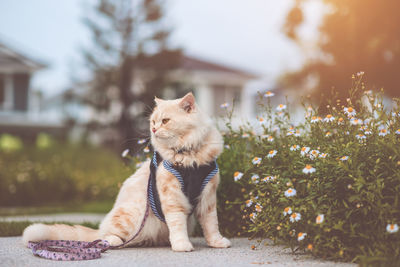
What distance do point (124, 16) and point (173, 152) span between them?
1675 centimetres

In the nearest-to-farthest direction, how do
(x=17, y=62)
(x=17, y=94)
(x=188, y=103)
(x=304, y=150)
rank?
(x=304, y=150), (x=188, y=103), (x=17, y=62), (x=17, y=94)

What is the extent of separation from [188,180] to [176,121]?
0.55 m

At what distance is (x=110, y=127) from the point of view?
792 inches

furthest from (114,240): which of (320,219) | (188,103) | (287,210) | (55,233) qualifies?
(320,219)

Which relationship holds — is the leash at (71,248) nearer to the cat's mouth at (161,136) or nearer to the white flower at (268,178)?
the cat's mouth at (161,136)

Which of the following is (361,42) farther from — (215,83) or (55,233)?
(55,233)

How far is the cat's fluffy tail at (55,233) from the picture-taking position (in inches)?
166

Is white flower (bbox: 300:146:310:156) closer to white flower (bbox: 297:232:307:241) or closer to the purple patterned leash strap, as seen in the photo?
white flower (bbox: 297:232:307:241)

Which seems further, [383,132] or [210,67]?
[210,67]

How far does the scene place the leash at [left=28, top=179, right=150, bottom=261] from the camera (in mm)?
3791

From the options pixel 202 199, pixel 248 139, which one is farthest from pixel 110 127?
pixel 202 199

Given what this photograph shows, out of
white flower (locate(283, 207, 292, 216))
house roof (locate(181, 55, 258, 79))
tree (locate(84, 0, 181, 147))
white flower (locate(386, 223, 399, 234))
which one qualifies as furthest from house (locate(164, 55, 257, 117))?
white flower (locate(386, 223, 399, 234))

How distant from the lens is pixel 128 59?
62.3 ft

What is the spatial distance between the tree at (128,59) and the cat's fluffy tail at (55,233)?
1473 centimetres
